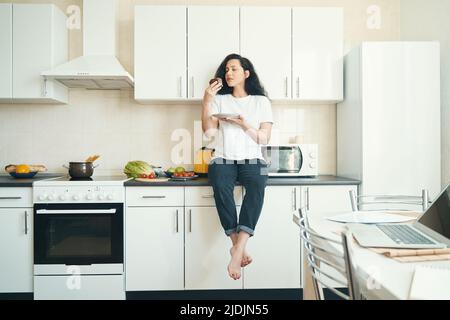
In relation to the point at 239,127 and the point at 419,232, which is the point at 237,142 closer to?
the point at 239,127

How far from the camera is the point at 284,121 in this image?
3158 mm

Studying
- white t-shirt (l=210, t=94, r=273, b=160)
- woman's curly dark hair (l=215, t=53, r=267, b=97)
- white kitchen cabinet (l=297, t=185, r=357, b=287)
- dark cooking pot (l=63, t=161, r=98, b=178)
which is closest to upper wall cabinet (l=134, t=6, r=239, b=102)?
woman's curly dark hair (l=215, t=53, r=267, b=97)

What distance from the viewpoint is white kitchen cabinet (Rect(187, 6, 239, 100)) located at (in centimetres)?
278

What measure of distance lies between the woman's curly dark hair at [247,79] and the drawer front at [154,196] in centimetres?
84

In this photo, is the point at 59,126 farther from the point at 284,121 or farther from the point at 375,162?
→ the point at 375,162

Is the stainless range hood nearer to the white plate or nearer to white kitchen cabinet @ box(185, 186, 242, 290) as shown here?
the white plate

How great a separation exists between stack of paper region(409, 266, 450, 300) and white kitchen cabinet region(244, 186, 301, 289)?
173 cm

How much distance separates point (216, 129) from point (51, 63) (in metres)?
1.36

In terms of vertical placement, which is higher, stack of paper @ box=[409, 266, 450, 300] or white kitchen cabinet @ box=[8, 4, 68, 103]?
white kitchen cabinet @ box=[8, 4, 68, 103]

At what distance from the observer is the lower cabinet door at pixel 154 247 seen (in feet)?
8.24

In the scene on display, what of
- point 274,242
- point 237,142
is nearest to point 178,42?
point 237,142

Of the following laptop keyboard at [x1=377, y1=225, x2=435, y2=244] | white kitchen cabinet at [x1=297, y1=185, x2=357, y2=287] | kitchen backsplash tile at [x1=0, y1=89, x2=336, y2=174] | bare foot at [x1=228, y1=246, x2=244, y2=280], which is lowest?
bare foot at [x1=228, y1=246, x2=244, y2=280]

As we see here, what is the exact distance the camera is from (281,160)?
2.75 meters
